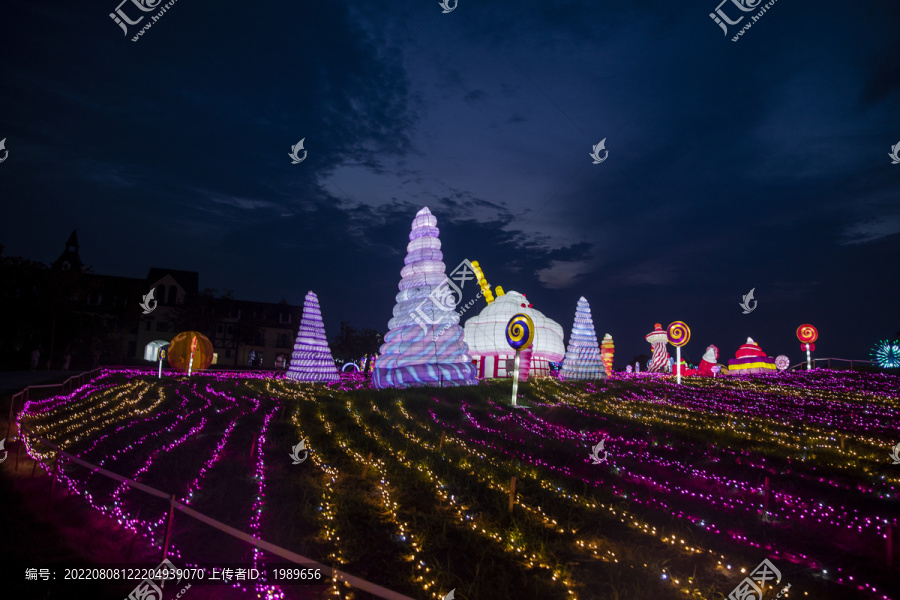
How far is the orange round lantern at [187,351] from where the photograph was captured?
29.5 meters

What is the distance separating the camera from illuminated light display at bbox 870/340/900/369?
2205cm

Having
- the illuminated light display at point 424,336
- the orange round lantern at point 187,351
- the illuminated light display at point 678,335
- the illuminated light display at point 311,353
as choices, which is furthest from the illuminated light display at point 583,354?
the orange round lantern at point 187,351

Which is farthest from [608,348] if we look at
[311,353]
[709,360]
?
[311,353]

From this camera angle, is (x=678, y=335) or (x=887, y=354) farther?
(x=887, y=354)

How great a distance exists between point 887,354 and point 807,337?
3209 mm

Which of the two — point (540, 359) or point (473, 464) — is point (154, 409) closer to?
point (473, 464)

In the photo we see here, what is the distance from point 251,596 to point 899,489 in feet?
29.7

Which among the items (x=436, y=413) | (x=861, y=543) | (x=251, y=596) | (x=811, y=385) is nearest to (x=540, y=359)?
(x=811, y=385)

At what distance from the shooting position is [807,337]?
941 inches

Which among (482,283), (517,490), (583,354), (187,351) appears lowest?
(517,490)

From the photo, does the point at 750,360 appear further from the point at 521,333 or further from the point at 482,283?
the point at 521,333

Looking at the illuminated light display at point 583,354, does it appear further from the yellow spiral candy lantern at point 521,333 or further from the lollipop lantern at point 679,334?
the yellow spiral candy lantern at point 521,333

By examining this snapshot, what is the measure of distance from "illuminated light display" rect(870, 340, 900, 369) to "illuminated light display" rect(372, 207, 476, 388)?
68.8ft

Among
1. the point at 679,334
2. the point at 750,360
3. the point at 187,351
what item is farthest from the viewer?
the point at 187,351
